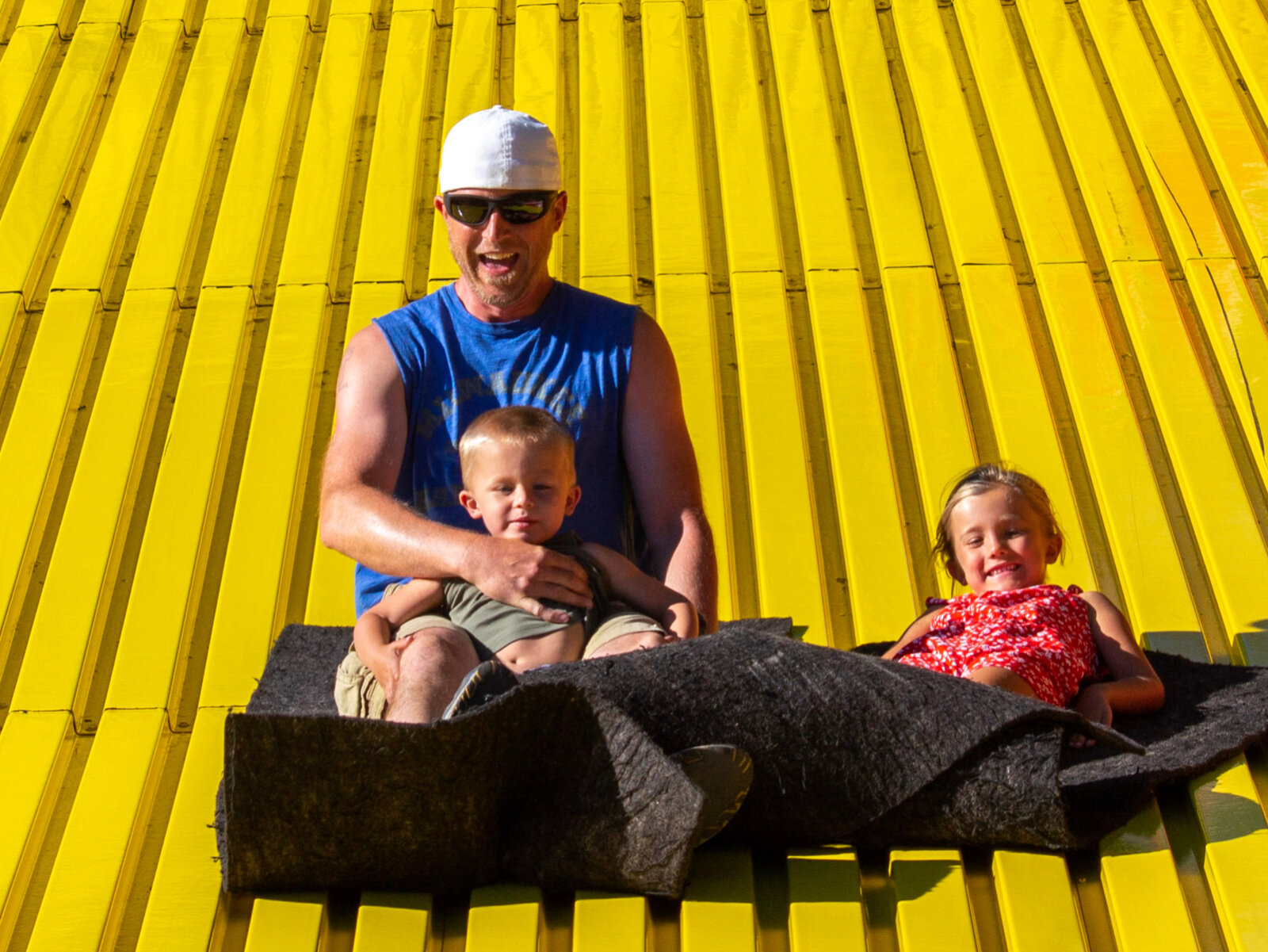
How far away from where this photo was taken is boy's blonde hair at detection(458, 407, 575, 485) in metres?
2.16

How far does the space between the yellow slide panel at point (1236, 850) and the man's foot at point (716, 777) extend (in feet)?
2.09

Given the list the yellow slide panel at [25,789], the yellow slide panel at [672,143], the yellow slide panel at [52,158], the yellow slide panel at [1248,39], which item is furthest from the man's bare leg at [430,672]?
the yellow slide panel at [1248,39]

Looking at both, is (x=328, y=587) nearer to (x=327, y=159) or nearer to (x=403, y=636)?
(x=403, y=636)

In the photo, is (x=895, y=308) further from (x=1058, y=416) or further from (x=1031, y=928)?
(x=1031, y=928)

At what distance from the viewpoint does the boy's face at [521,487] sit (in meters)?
2.16

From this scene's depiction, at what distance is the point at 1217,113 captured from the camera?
3877 millimetres

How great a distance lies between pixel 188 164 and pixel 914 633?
2.48 m

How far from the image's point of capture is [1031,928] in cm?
181

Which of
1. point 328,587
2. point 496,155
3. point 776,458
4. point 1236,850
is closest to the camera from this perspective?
point 1236,850

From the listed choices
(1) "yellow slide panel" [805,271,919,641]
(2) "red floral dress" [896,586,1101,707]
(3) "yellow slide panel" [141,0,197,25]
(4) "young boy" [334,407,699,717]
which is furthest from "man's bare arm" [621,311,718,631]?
(3) "yellow slide panel" [141,0,197,25]

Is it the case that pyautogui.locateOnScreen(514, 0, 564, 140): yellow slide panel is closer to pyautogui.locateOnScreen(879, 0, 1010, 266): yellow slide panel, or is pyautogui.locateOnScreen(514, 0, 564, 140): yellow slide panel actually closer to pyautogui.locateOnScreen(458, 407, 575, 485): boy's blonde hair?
pyautogui.locateOnScreen(879, 0, 1010, 266): yellow slide panel

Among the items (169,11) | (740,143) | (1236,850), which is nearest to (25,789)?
(1236,850)

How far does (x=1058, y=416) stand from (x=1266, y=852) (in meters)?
1.39

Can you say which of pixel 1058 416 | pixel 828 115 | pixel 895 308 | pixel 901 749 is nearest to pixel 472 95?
pixel 828 115
